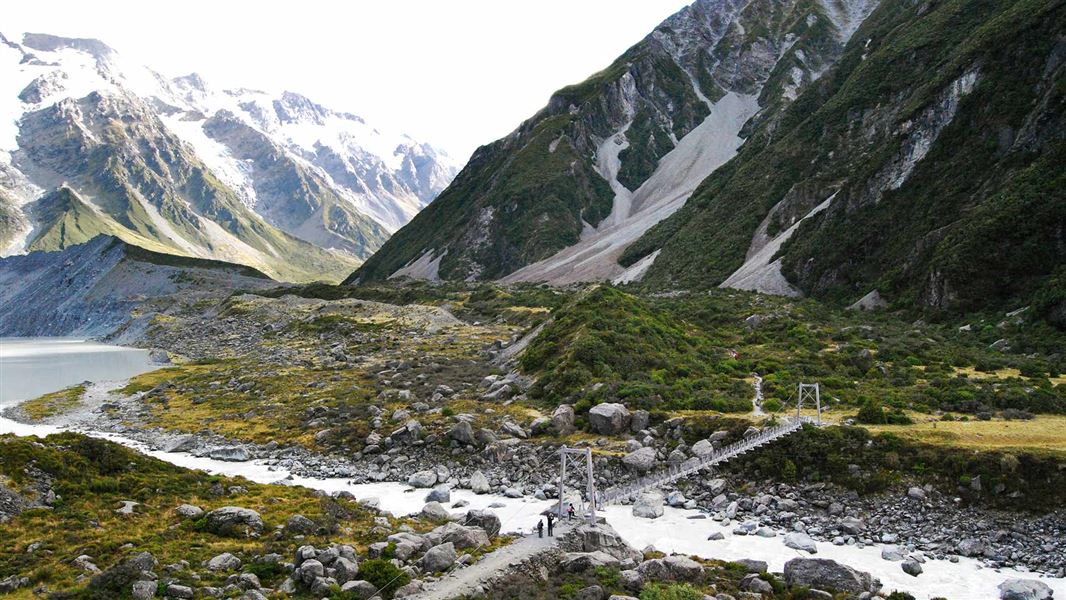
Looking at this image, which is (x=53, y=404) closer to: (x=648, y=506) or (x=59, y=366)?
(x=59, y=366)

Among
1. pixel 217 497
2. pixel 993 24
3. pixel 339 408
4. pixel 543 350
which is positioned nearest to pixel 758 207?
pixel 993 24

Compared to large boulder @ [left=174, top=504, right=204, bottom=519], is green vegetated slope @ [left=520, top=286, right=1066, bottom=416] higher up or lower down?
higher up

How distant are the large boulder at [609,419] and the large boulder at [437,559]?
18.9 metres

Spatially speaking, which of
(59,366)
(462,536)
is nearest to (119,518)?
(462,536)

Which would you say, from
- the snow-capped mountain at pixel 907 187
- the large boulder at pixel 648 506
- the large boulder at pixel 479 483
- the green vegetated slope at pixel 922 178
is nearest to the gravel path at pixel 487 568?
the large boulder at pixel 648 506

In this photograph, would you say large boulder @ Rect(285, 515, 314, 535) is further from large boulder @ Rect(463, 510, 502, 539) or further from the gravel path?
the gravel path

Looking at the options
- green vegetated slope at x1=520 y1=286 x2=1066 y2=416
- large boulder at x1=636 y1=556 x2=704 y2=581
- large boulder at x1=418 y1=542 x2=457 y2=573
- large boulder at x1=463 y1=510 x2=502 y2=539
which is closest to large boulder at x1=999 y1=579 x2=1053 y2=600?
large boulder at x1=636 y1=556 x2=704 y2=581

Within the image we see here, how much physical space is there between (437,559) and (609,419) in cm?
1983

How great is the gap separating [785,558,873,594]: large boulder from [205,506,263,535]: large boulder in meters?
20.7

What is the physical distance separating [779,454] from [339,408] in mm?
34127

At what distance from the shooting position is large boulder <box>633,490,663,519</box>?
32.0 meters

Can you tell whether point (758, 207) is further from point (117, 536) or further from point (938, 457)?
point (117, 536)

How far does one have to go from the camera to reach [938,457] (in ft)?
104

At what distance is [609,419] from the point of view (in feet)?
138
